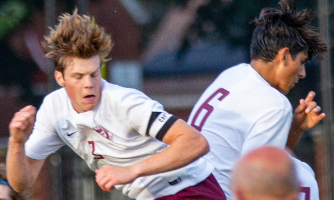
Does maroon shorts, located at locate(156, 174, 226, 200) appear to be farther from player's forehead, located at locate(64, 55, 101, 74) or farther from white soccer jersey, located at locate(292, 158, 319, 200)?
player's forehead, located at locate(64, 55, 101, 74)

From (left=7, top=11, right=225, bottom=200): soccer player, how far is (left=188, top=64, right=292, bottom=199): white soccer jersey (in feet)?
0.39

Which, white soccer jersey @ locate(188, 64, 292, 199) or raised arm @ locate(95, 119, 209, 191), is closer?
raised arm @ locate(95, 119, 209, 191)

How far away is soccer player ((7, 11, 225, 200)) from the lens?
2.71m

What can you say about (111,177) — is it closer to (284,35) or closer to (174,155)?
(174,155)

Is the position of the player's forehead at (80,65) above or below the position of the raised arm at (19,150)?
above

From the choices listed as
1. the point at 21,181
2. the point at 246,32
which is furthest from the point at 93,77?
the point at 246,32

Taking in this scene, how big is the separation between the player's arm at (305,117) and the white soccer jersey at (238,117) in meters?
0.44

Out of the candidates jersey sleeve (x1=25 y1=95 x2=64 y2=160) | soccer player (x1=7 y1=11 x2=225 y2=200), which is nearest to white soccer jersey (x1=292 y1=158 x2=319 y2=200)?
soccer player (x1=7 y1=11 x2=225 y2=200)

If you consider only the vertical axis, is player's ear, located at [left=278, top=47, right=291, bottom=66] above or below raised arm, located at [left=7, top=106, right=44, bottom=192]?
above

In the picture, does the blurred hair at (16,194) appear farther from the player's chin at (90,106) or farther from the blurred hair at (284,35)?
the blurred hair at (284,35)

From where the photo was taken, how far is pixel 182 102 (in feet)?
16.1

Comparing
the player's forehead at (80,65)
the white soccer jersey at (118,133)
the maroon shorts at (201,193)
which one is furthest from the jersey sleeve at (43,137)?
the maroon shorts at (201,193)

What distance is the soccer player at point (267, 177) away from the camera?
57.5 inches

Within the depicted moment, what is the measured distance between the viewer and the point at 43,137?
313 cm
